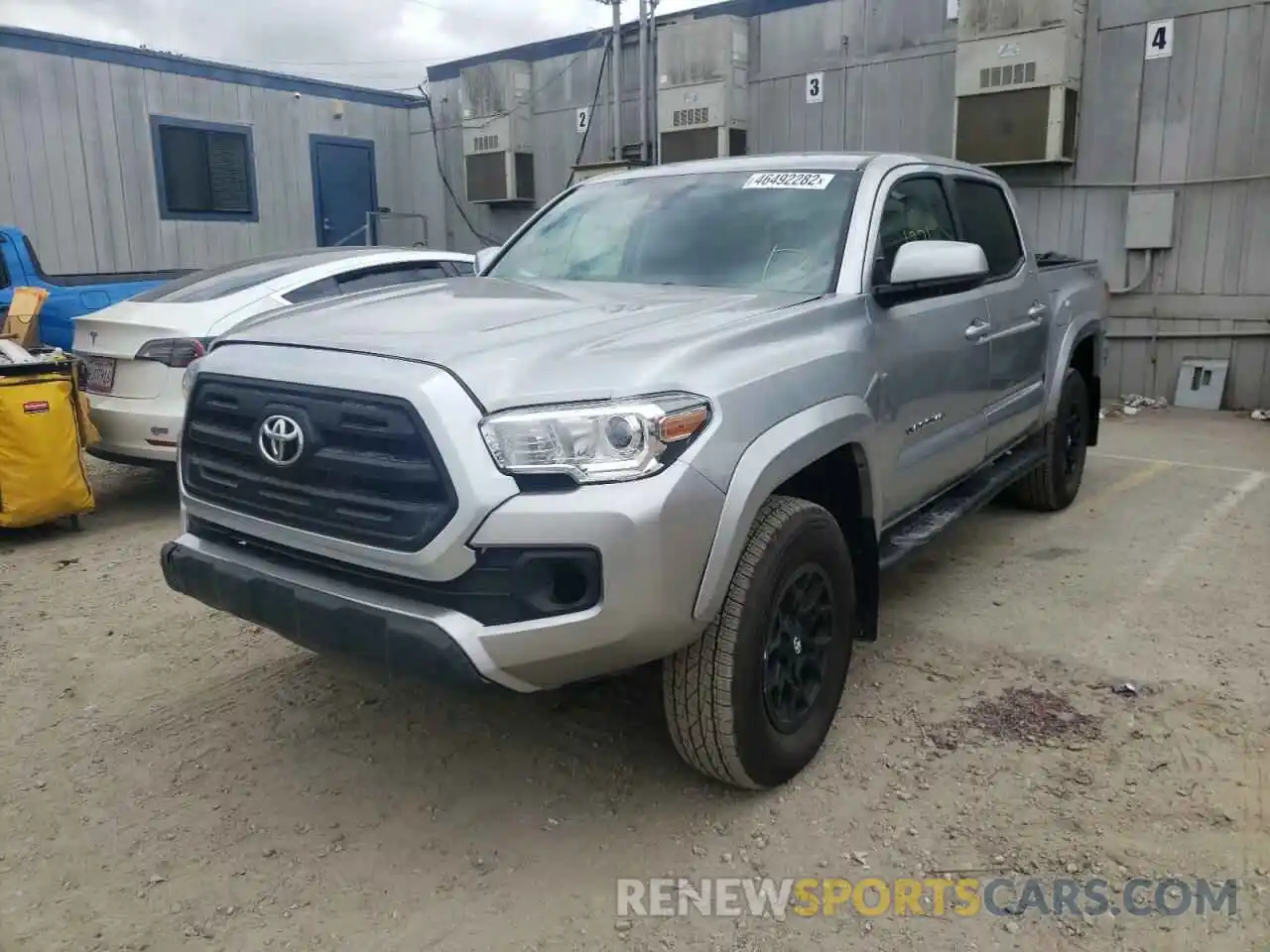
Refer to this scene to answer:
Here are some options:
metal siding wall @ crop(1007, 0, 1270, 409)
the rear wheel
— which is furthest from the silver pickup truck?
metal siding wall @ crop(1007, 0, 1270, 409)

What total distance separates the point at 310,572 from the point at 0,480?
3580mm

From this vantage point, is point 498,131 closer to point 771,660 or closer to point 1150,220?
point 1150,220

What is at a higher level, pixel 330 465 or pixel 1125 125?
pixel 1125 125

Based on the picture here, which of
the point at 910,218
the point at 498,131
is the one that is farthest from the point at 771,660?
the point at 498,131

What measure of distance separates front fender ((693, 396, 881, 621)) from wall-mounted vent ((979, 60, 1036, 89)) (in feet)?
24.4

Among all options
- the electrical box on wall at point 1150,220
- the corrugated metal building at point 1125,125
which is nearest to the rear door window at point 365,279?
the corrugated metal building at point 1125,125

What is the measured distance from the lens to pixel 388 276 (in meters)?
6.56

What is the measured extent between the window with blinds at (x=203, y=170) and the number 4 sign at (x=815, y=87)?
7.32 metres

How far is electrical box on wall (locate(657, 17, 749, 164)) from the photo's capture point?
11164mm

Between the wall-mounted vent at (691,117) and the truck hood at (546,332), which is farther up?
the wall-mounted vent at (691,117)

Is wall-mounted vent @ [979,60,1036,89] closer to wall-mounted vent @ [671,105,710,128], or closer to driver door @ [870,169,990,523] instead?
wall-mounted vent @ [671,105,710,128]

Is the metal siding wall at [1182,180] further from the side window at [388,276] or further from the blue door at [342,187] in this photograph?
the blue door at [342,187]

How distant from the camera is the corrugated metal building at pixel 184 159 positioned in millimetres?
11602

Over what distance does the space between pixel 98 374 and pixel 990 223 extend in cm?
488
